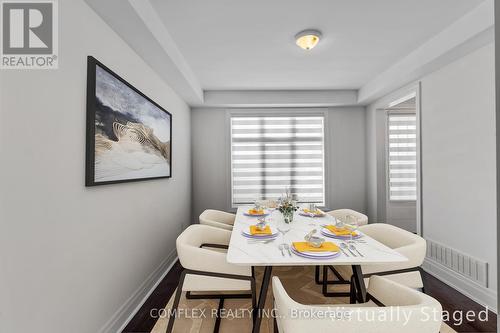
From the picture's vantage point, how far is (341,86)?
4.10m

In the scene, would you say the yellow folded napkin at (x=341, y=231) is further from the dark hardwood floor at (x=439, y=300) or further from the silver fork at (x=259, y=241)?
the dark hardwood floor at (x=439, y=300)

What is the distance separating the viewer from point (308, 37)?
91.9 inches

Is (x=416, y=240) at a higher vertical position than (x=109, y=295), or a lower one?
higher

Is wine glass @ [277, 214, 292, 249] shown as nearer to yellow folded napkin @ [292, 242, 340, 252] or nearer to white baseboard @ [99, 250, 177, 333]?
yellow folded napkin @ [292, 242, 340, 252]

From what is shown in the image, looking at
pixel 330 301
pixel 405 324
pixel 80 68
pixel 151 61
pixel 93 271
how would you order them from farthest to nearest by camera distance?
pixel 151 61
pixel 330 301
pixel 93 271
pixel 80 68
pixel 405 324

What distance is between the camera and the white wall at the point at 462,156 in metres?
2.30

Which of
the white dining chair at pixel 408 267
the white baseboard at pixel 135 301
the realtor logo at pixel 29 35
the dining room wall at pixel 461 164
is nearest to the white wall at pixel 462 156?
the dining room wall at pixel 461 164

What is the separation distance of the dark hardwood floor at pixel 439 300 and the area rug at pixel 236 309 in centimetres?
10

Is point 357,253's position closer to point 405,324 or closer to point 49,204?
point 405,324

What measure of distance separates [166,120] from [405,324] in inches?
118

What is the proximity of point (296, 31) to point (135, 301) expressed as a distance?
121 inches

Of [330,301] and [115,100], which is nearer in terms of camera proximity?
[115,100]

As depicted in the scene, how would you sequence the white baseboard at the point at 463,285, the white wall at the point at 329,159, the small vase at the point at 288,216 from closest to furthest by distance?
the white baseboard at the point at 463,285 → the small vase at the point at 288,216 → the white wall at the point at 329,159

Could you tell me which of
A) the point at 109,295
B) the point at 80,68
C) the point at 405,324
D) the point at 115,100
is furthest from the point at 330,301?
the point at 80,68
